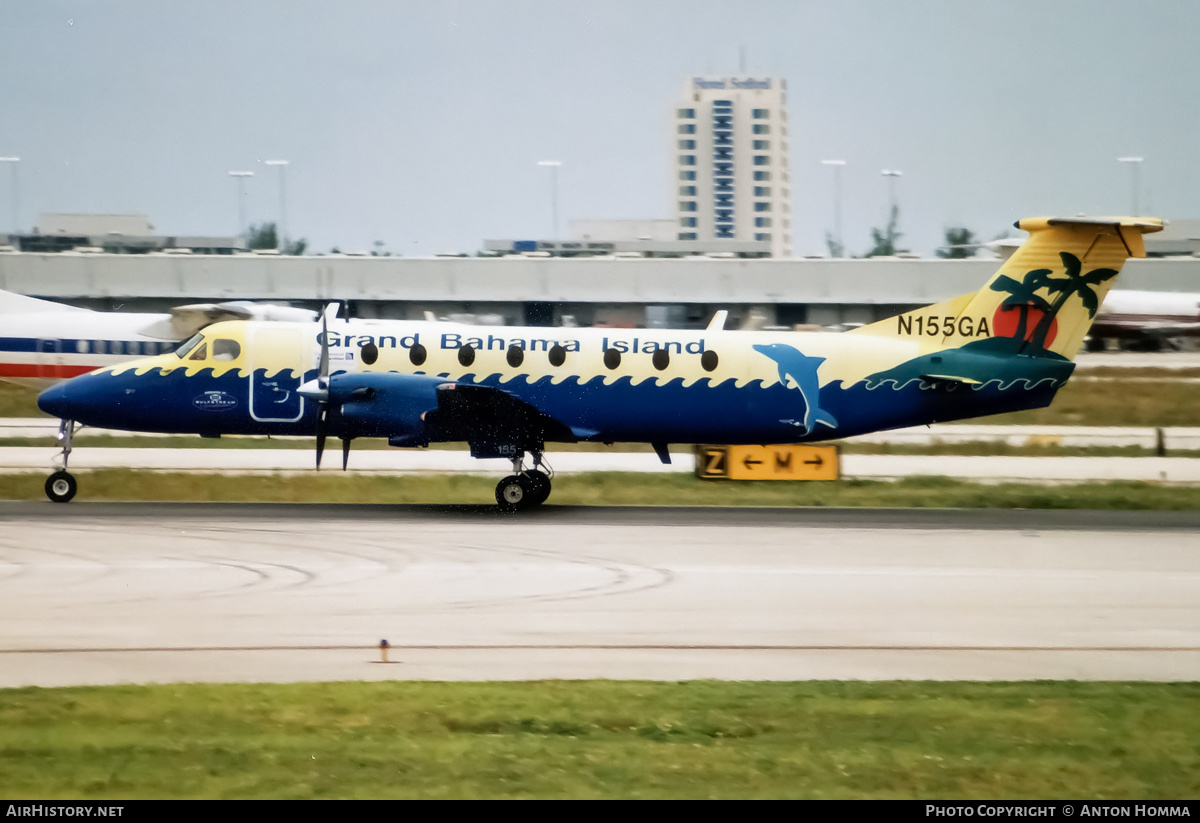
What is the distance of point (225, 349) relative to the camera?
69.9 feet

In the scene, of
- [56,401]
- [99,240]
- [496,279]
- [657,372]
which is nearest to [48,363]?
[56,401]

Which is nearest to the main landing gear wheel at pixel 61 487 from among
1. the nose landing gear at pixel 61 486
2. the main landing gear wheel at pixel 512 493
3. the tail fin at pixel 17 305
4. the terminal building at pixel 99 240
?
the nose landing gear at pixel 61 486

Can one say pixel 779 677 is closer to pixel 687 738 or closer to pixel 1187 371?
pixel 687 738

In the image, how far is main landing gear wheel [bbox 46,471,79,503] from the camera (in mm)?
20891

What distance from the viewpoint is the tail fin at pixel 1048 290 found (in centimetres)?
2130

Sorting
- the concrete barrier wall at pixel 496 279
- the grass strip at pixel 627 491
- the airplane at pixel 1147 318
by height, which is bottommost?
the grass strip at pixel 627 491

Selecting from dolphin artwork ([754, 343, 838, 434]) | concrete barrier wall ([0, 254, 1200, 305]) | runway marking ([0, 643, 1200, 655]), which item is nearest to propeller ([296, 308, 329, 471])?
dolphin artwork ([754, 343, 838, 434])

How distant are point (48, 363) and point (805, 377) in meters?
20.4

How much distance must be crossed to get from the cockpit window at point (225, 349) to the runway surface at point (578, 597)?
2.59 m

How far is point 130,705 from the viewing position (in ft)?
29.9

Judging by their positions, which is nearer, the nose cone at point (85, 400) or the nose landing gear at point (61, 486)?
the nose landing gear at point (61, 486)

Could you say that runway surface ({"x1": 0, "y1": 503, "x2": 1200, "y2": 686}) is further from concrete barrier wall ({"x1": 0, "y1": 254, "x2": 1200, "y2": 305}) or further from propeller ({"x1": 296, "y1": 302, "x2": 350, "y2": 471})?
concrete barrier wall ({"x1": 0, "y1": 254, "x2": 1200, "y2": 305})

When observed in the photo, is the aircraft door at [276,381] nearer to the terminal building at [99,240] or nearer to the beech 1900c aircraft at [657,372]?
the beech 1900c aircraft at [657,372]

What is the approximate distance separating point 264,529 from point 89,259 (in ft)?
137
